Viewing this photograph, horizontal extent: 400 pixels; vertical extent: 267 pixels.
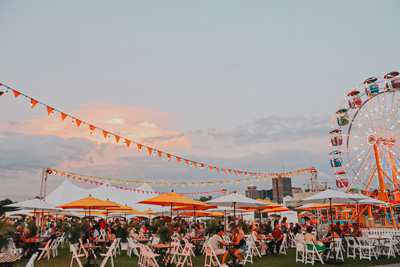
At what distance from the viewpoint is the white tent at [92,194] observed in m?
21.8

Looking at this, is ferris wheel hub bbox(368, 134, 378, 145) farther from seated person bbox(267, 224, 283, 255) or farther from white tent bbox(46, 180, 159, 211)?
white tent bbox(46, 180, 159, 211)

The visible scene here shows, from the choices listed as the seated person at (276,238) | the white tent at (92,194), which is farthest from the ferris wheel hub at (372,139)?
the white tent at (92,194)

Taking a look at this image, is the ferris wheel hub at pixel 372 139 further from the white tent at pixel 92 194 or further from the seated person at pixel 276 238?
the white tent at pixel 92 194

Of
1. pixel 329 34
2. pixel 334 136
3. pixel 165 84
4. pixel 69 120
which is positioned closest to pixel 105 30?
pixel 165 84

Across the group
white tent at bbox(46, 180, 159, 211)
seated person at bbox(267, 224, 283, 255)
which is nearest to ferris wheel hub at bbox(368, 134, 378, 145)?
seated person at bbox(267, 224, 283, 255)

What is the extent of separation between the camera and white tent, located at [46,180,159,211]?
21.8 m

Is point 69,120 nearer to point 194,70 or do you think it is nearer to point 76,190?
point 194,70

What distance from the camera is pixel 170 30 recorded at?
1559 cm

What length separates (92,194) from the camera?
23.0m

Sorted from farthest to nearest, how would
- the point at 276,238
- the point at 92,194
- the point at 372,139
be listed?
the point at 372,139
the point at 92,194
the point at 276,238

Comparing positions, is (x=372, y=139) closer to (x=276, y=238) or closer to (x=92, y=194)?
(x=276, y=238)

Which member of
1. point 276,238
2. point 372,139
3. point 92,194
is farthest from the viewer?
point 372,139

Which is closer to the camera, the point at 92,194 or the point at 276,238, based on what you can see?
the point at 276,238

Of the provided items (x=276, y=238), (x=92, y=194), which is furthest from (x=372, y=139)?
(x=92, y=194)
